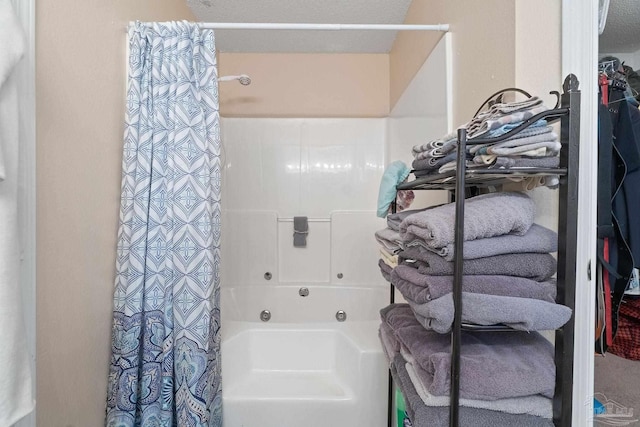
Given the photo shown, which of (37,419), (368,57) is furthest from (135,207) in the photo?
(368,57)

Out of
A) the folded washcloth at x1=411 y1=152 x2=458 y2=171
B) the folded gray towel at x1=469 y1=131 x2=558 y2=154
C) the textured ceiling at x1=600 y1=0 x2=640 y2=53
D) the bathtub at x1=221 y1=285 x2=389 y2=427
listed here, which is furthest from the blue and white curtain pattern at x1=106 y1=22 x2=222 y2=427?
the textured ceiling at x1=600 y1=0 x2=640 y2=53

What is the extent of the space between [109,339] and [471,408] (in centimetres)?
116

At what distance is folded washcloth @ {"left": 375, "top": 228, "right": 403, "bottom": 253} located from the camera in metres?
1.03

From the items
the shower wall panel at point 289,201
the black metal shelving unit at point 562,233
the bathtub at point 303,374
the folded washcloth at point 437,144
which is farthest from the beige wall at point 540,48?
the shower wall panel at point 289,201

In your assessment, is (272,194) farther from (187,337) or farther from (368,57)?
(187,337)

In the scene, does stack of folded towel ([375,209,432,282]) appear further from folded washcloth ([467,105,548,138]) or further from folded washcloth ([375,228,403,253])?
folded washcloth ([467,105,548,138])

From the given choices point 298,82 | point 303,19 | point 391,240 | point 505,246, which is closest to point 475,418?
point 505,246

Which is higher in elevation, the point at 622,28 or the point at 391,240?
the point at 622,28

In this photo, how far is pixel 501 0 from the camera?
935mm

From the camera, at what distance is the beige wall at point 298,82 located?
98.0 inches

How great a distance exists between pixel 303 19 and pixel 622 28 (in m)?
1.54

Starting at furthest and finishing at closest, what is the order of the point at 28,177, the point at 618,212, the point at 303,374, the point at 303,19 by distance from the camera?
1. the point at 303,19
2. the point at 303,374
3. the point at 618,212
4. the point at 28,177

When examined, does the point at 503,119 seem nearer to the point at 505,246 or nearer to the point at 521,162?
the point at 521,162

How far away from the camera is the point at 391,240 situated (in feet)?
3.50
